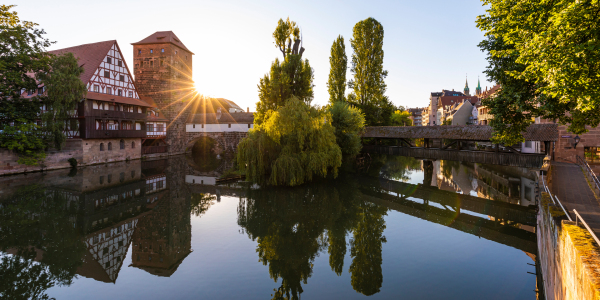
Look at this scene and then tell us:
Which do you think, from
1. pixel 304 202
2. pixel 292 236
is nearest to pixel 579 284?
pixel 292 236

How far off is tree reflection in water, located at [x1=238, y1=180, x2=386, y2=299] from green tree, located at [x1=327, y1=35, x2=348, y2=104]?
17.7m

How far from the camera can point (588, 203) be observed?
24.6 ft

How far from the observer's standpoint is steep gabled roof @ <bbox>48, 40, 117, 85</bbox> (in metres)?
25.0

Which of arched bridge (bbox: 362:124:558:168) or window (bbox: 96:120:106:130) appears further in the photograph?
window (bbox: 96:120:106:130)

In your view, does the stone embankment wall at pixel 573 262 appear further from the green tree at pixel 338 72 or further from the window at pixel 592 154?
the green tree at pixel 338 72

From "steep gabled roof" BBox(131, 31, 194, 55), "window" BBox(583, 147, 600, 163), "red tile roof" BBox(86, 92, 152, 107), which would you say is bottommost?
"window" BBox(583, 147, 600, 163)

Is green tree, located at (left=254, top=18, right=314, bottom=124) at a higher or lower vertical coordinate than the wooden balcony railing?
higher

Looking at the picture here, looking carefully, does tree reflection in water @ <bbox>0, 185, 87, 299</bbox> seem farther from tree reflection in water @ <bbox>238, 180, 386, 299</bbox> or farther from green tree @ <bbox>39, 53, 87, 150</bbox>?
green tree @ <bbox>39, 53, 87, 150</bbox>

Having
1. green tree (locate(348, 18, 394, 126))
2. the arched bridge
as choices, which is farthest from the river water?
green tree (locate(348, 18, 394, 126))

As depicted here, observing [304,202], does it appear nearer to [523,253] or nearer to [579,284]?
[523,253]

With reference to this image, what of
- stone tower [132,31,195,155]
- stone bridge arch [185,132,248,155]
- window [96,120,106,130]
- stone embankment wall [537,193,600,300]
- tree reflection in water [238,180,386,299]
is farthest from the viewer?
stone bridge arch [185,132,248,155]

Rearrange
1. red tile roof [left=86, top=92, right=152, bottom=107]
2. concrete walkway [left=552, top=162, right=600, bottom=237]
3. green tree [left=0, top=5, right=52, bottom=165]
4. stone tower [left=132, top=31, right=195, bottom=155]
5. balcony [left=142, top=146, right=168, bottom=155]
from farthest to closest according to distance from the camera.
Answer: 1. stone tower [left=132, top=31, right=195, bottom=155]
2. balcony [left=142, top=146, right=168, bottom=155]
3. red tile roof [left=86, top=92, right=152, bottom=107]
4. green tree [left=0, top=5, right=52, bottom=165]
5. concrete walkway [left=552, top=162, right=600, bottom=237]

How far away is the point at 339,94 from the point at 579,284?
29.8m

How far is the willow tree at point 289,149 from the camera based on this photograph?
51.2 feet
